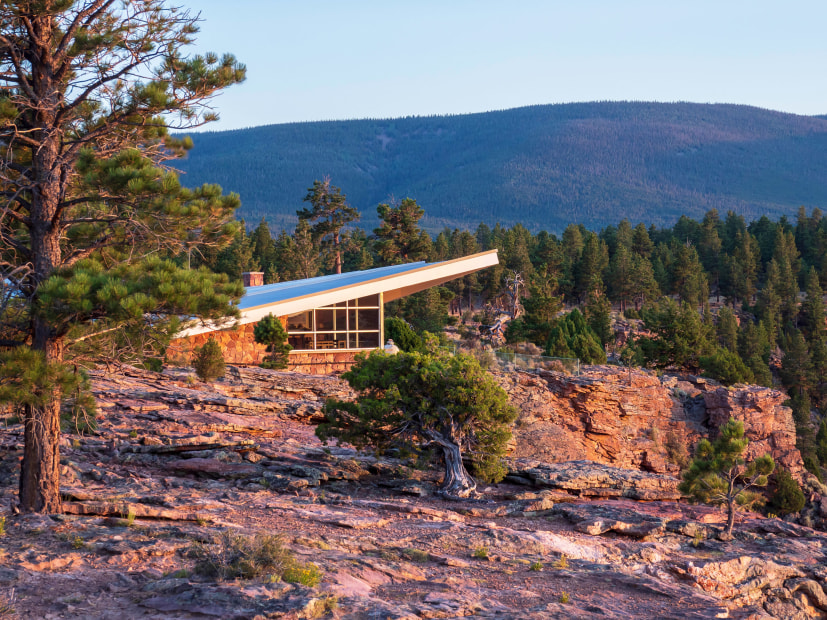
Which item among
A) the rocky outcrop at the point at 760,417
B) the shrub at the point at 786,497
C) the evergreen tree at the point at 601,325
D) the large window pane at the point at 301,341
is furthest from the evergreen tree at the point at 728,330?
the large window pane at the point at 301,341

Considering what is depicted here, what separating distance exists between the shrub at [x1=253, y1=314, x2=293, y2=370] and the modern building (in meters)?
0.48

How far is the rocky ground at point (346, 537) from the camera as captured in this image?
7.17 m

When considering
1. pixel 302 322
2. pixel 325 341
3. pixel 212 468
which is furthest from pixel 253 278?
pixel 212 468

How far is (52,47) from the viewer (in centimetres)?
915

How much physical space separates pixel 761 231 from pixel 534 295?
61.4 meters

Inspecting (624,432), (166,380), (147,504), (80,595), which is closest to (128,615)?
(80,595)

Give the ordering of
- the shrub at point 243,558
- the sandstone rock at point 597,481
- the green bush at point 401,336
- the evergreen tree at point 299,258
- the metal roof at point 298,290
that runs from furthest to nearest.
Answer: the evergreen tree at point 299,258
the green bush at point 401,336
the metal roof at point 298,290
the sandstone rock at point 597,481
the shrub at point 243,558

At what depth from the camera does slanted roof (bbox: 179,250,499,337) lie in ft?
85.6

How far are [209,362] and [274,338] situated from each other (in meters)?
4.73

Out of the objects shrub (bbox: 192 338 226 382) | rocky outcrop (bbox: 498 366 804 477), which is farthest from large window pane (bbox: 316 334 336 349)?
shrub (bbox: 192 338 226 382)

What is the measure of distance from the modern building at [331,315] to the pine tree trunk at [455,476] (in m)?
12.2

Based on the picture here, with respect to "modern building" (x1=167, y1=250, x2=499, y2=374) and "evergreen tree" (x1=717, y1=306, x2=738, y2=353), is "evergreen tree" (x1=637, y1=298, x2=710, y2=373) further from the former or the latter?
"evergreen tree" (x1=717, y1=306, x2=738, y2=353)

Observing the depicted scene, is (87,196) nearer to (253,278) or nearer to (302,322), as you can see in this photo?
(302,322)

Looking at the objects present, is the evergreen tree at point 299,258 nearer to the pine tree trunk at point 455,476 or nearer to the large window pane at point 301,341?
the large window pane at point 301,341
